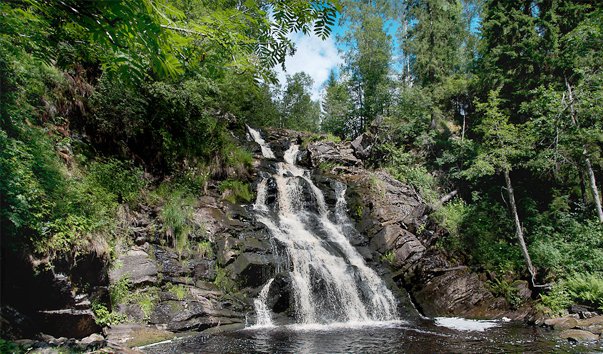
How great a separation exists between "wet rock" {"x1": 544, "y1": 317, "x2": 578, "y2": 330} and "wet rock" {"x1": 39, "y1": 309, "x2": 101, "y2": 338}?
1302cm

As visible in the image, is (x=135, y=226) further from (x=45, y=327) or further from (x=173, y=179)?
(x=45, y=327)

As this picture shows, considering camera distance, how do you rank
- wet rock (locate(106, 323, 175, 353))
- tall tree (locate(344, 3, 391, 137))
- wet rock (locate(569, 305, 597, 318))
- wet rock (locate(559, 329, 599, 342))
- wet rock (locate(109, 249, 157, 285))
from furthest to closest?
tall tree (locate(344, 3, 391, 137))
wet rock (locate(569, 305, 597, 318))
wet rock (locate(109, 249, 157, 285))
wet rock (locate(559, 329, 599, 342))
wet rock (locate(106, 323, 175, 353))

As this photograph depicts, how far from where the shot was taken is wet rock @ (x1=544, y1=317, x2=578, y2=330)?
35.0ft

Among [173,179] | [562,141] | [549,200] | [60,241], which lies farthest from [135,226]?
[549,200]

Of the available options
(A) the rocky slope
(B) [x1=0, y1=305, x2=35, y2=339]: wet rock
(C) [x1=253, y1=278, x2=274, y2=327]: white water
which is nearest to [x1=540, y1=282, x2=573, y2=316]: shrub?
(A) the rocky slope

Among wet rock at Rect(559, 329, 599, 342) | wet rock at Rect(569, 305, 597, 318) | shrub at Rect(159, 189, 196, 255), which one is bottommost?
wet rock at Rect(559, 329, 599, 342)

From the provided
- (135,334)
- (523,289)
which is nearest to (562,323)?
(523,289)

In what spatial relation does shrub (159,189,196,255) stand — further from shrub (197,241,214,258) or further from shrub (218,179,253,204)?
shrub (218,179,253,204)

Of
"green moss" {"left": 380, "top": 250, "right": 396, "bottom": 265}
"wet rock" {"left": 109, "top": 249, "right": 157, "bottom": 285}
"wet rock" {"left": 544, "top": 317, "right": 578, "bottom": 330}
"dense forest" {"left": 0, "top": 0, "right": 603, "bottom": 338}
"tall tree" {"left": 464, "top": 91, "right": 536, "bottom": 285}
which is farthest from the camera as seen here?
"green moss" {"left": 380, "top": 250, "right": 396, "bottom": 265}

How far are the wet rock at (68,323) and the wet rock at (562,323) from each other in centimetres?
1302

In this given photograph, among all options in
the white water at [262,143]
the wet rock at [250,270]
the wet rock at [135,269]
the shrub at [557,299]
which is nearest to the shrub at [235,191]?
the wet rock at [250,270]

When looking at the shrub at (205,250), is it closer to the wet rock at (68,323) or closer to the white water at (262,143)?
the wet rock at (68,323)

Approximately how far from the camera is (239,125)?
24.7 metres

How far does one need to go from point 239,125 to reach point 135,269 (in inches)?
614
